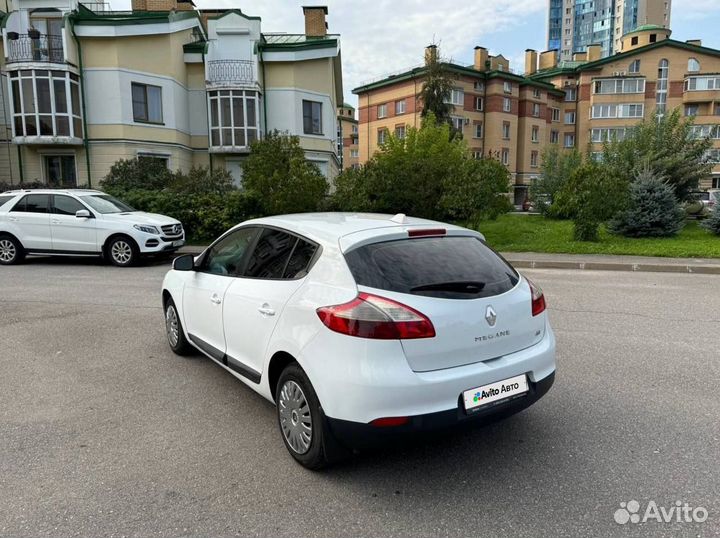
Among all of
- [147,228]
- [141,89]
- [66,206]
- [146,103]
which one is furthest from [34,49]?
[147,228]

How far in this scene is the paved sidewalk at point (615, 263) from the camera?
38.0ft

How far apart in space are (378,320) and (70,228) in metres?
11.5

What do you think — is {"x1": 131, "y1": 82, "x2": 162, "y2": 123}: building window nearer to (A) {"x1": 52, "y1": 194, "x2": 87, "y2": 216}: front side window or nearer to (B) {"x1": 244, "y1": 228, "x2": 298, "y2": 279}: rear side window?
(A) {"x1": 52, "y1": 194, "x2": 87, "y2": 216}: front side window

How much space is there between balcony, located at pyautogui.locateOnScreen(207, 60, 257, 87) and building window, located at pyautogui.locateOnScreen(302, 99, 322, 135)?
318cm

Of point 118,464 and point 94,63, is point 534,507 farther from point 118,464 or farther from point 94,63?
point 94,63

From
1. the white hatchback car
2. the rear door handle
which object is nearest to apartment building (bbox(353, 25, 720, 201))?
the white hatchback car

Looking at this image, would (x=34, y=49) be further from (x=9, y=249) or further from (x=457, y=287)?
(x=457, y=287)

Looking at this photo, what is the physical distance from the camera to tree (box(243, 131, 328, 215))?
1483 cm

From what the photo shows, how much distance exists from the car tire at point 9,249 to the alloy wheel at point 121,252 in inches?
95.6

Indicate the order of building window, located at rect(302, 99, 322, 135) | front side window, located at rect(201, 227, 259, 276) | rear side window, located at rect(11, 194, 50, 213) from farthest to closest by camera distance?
building window, located at rect(302, 99, 322, 135) → rear side window, located at rect(11, 194, 50, 213) → front side window, located at rect(201, 227, 259, 276)

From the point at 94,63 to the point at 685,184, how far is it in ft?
83.7

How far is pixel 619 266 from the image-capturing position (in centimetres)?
1187

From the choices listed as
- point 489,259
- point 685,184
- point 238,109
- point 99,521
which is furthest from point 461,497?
point 238,109

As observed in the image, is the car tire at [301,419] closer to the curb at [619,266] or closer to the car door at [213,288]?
the car door at [213,288]
